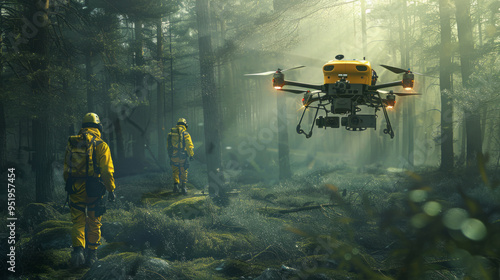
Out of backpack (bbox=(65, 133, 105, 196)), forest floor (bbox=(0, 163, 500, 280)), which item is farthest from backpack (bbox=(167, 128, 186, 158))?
backpack (bbox=(65, 133, 105, 196))

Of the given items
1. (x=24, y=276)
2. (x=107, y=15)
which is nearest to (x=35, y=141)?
(x=24, y=276)

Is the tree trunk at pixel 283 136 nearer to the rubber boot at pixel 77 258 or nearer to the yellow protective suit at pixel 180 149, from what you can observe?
the yellow protective suit at pixel 180 149

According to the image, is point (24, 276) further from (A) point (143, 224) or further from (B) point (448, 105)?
(B) point (448, 105)

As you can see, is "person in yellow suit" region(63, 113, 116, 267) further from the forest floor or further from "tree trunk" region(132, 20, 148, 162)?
"tree trunk" region(132, 20, 148, 162)

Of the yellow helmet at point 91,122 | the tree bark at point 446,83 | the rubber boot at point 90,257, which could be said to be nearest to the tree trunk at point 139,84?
the yellow helmet at point 91,122

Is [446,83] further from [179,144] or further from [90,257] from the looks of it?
[90,257]

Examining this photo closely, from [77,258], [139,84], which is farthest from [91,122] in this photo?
[139,84]
